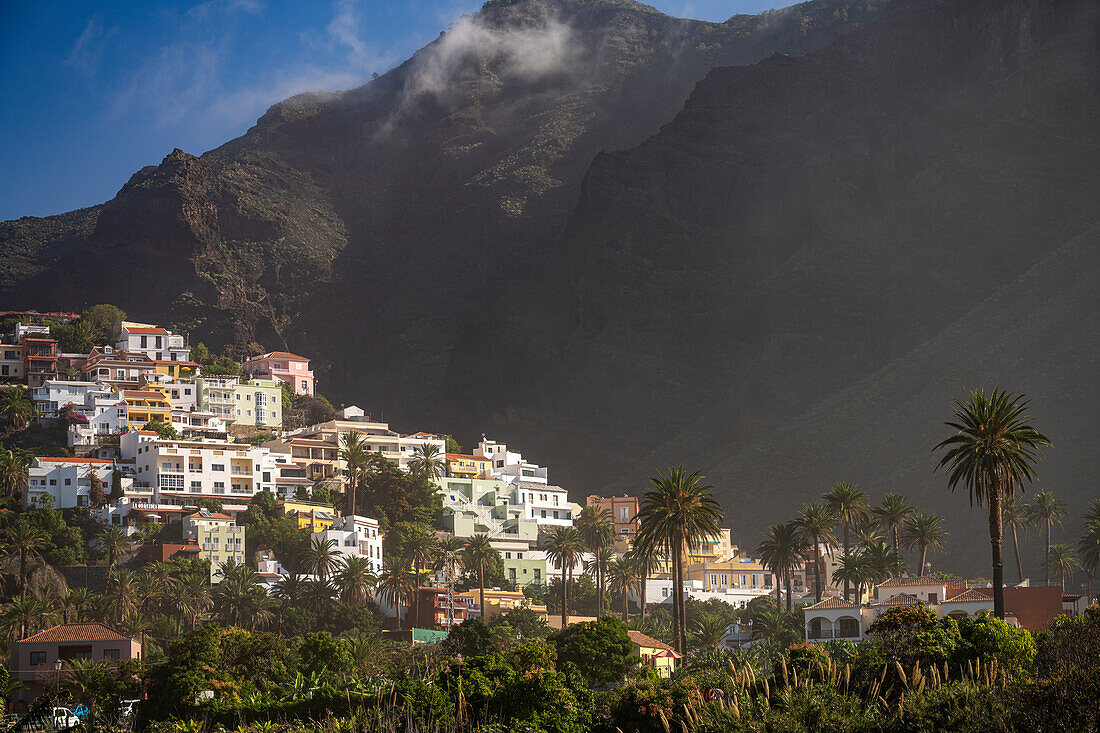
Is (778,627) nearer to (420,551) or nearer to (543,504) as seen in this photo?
(420,551)

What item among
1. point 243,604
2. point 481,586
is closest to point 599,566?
point 481,586

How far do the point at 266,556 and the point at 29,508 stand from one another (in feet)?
64.8

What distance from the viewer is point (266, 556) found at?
354 feet

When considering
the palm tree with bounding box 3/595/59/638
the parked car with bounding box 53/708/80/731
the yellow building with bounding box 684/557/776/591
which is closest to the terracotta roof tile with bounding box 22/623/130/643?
the palm tree with bounding box 3/595/59/638

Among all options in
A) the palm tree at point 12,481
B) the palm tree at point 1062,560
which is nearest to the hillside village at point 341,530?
the palm tree at point 12,481

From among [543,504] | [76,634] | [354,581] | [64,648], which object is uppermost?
[543,504]

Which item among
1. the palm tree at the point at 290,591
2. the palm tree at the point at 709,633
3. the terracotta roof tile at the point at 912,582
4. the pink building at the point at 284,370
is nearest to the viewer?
the terracotta roof tile at the point at 912,582

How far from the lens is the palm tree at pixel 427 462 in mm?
130375

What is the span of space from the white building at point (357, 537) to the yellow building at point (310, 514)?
9.26 feet

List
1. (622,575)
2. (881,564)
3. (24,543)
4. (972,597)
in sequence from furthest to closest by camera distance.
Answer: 1. (622,575)
2. (881,564)
3. (24,543)
4. (972,597)

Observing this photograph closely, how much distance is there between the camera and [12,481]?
10725 centimetres

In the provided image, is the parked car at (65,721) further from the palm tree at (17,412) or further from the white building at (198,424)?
the palm tree at (17,412)

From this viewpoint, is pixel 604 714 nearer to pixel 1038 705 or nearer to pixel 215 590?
pixel 1038 705

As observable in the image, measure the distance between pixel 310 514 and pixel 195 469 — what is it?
11097 millimetres
